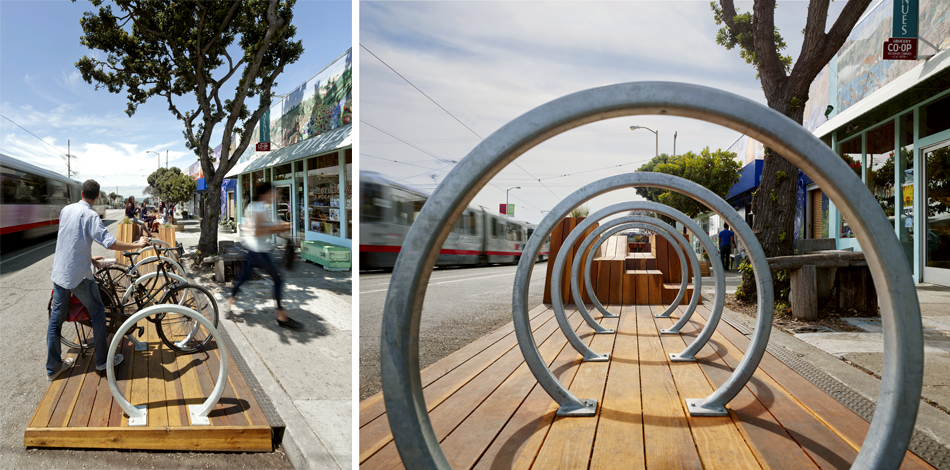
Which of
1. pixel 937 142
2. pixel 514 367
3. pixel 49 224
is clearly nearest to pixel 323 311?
pixel 49 224

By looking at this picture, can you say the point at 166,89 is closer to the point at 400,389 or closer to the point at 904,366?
the point at 400,389

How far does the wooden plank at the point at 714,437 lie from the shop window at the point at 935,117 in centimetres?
894

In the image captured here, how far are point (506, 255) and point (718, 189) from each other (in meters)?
9.43

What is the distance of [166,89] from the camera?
806cm

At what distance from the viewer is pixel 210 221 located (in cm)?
917

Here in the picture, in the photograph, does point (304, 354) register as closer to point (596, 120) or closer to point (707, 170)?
point (596, 120)

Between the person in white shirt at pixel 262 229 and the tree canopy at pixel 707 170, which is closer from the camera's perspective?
the person in white shirt at pixel 262 229

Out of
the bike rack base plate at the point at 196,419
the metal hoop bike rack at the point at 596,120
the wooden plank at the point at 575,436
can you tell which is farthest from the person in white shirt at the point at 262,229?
the metal hoop bike rack at the point at 596,120

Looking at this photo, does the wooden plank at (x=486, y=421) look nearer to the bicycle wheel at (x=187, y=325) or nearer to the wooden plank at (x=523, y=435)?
the wooden plank at (x=523, y=435)

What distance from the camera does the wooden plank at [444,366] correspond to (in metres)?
2.48

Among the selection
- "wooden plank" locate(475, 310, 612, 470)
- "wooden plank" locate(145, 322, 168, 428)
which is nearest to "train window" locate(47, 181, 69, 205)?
"wooden plank" locate(145, 322, 168, 428)

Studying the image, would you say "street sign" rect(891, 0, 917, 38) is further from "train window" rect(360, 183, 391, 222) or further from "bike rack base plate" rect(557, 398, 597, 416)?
"train window" rect(360, 183, 391, 222)

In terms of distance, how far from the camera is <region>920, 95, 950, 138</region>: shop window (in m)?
8.61

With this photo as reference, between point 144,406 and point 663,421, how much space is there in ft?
11.3
